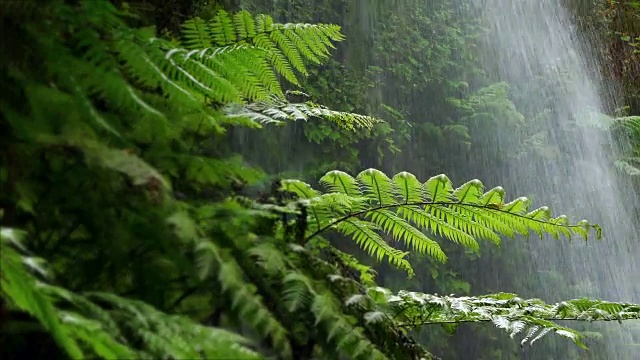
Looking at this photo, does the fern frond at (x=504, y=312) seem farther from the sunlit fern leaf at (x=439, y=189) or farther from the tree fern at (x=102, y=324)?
the tree fern at (x=102, y=324)

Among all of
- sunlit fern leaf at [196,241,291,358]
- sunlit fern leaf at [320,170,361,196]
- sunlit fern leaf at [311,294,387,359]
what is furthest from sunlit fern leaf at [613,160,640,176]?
sunlit fern leaf at [196,241,291,358]

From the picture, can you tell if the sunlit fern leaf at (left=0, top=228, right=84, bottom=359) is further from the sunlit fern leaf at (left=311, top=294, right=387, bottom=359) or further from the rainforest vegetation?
the sunlit fern leaf at (left=311, top=294, right=387, bottom=359)

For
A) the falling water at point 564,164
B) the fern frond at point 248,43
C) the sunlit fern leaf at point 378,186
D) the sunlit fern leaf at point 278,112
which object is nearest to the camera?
the fern frond at point 248,43

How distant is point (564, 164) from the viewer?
798 cm

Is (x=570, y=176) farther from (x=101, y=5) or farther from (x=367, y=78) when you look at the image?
(x=101, y=5)

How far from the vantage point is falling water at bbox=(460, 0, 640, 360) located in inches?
280

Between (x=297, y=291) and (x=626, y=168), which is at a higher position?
(x=297, y=291)

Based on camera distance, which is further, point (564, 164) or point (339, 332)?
point (564, 164)

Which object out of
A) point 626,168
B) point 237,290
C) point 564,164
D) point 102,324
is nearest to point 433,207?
point 237,290

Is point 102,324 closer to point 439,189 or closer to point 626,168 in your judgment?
point 439,189

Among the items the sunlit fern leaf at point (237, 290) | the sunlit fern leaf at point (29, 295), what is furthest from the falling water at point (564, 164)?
the sunlit fern leaf at point (29, 295)

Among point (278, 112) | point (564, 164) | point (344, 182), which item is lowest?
point (564, 164)

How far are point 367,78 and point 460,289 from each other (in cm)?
245

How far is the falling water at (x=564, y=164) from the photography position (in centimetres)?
712
